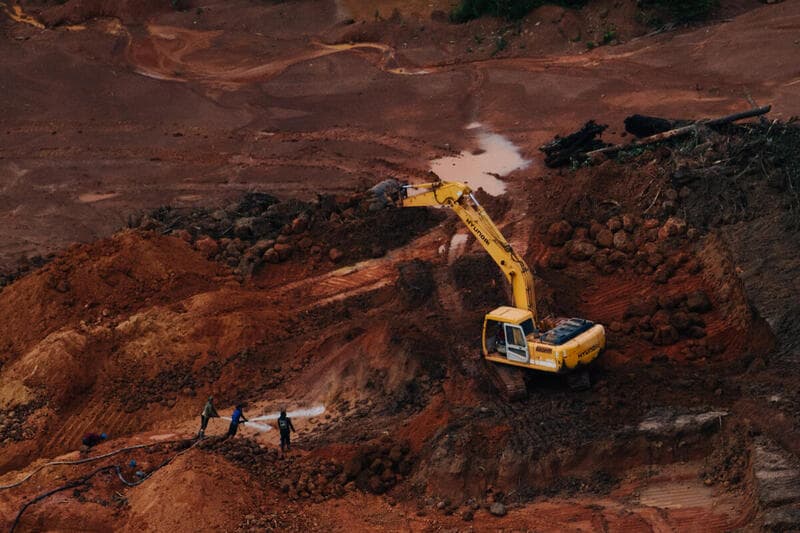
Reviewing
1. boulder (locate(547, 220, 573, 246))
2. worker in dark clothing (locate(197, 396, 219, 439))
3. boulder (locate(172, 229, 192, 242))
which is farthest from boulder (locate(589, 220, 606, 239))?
boulder (locate(172, 229, 192, 242))

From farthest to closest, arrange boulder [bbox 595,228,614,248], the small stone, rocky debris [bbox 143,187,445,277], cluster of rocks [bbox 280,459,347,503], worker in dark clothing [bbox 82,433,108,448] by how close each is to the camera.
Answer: rocky debris [bbox 143,187,445,277] < boulder [bbox 595,228,614,248] < worker in dark clothing [bbox 82,433,108,448] < cluster of rocks [bbox 280,459,347,503] < the small stone

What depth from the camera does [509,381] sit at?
1833 centimetres

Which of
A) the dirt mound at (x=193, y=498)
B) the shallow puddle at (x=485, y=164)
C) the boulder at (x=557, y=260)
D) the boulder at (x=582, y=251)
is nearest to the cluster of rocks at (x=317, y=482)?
the dirt mound at (x=193, y=498)

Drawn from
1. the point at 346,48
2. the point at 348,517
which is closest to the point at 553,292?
the point at 348,517

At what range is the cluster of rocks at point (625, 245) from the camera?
74.9 feet

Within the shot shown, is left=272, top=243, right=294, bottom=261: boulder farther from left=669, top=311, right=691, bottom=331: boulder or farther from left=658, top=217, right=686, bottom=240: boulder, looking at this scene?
left=669, top=311, right=691, bottom=331: boulder

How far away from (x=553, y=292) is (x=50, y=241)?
635 inches

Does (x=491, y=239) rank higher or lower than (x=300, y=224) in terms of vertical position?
higher

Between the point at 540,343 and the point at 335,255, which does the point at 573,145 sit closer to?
the point at 335,255

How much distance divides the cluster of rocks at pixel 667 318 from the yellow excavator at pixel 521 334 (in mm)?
2339

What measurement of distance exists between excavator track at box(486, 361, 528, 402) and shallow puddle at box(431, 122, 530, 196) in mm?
11238

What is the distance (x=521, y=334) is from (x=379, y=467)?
3.68m

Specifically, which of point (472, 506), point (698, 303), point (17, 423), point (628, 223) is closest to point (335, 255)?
point (628, 223)

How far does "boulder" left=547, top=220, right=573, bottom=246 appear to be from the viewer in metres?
24.7
